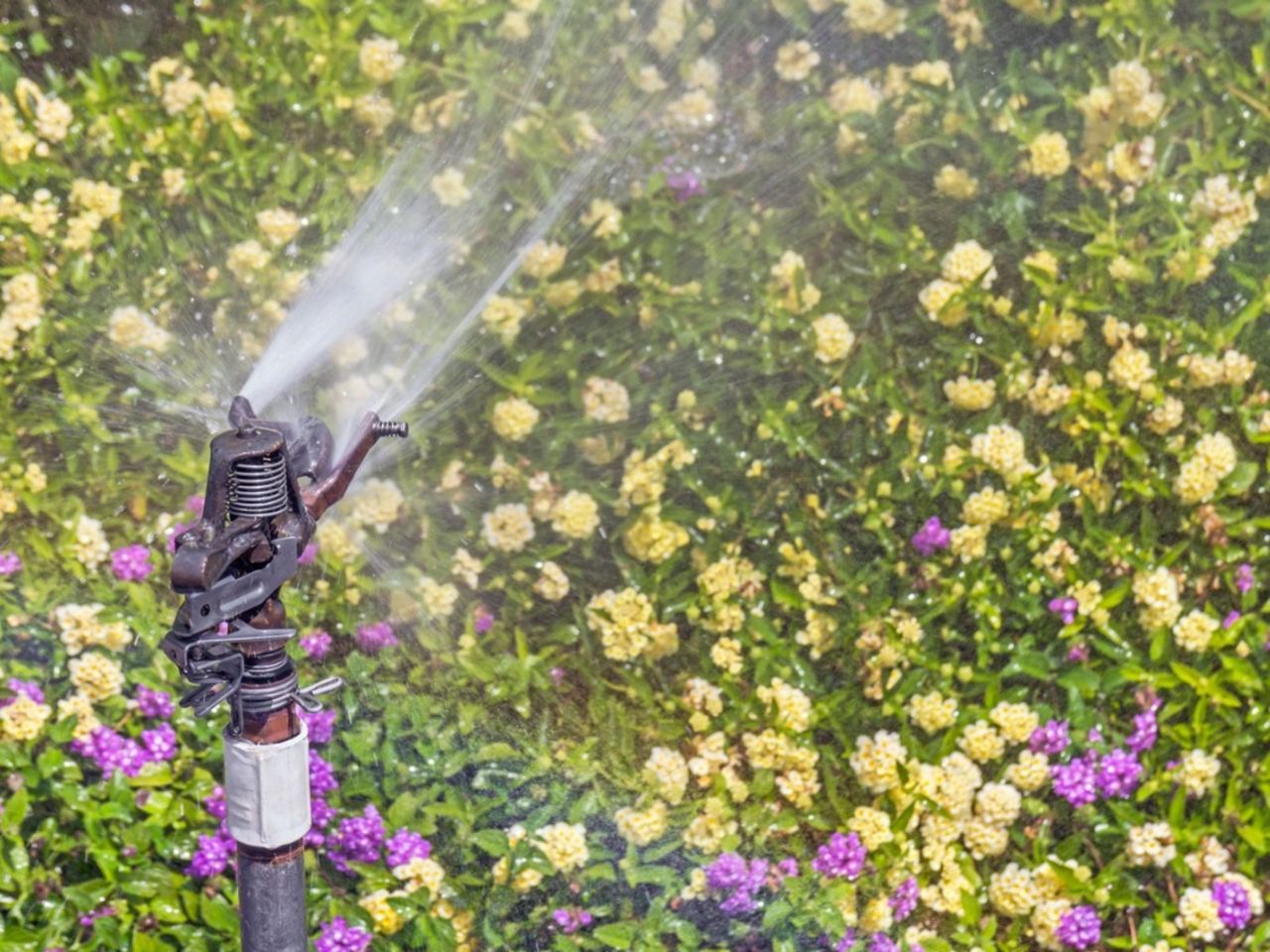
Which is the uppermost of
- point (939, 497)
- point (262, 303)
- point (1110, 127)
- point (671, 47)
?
point (1110, 127)

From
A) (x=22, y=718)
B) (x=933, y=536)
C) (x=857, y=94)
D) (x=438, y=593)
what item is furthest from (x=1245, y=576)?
(x=22, y=718)

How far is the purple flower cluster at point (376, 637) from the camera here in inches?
103

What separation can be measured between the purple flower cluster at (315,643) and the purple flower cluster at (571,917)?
0.60 metres

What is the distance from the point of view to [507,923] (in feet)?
8.70

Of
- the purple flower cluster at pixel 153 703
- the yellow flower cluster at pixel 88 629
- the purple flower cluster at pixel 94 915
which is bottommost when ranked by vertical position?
the purple flower cluster at pixel 94 915

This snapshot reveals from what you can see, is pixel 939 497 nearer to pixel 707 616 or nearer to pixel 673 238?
pixel 707 616

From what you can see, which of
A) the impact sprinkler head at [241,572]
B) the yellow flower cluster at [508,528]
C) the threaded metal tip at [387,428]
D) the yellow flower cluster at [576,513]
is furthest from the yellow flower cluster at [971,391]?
the impact sprinkler head at [241,572]

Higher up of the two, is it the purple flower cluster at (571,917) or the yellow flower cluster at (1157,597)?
the yellow flower cluster at (1157,597)

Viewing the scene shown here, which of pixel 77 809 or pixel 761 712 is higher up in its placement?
pixel 761 712

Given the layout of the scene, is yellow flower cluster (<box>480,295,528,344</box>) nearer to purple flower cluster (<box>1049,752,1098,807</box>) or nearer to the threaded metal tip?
the threaded metal tip

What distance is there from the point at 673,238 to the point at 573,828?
1.00 meters

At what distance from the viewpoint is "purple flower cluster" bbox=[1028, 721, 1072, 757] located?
2.60 meters

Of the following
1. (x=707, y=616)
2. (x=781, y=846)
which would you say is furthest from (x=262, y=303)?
(x=781, y=846)

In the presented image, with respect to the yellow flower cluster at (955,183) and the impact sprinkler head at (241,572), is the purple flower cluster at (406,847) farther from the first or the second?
the yellow flower cluster at (955,183)
